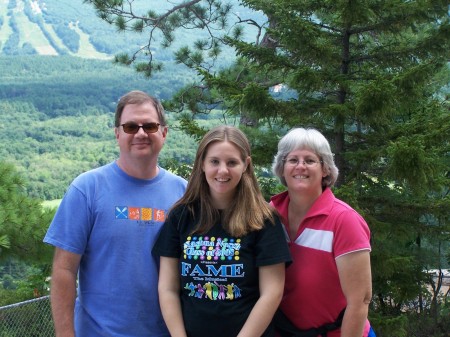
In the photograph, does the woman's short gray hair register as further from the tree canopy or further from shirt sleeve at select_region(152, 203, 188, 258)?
the tree canopy

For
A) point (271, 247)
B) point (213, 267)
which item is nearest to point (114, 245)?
point (213, 267)

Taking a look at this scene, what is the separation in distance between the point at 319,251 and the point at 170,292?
524mm

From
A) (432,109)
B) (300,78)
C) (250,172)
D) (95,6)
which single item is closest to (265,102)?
(300,78)

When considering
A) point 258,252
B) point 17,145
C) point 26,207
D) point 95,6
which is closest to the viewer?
point 258,252

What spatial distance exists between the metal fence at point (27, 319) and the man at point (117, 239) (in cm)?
282

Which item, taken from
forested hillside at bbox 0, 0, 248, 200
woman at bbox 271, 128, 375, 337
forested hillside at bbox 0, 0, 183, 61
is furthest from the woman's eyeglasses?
forested hillside at bbox 0, 0, 183, 61

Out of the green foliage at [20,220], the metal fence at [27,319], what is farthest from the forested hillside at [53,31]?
the metal fence at [27,319]

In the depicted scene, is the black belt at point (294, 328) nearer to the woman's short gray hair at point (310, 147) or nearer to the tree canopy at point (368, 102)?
the woman's short gray hair at point (310, 147)

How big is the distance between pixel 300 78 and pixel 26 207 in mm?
2516

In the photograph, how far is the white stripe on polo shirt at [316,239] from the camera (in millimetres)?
2086

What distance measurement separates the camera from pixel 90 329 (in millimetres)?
2232

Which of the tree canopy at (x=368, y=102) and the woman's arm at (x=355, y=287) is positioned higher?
the tree canopy at (x=368, y=102)

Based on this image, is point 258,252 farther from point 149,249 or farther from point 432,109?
point 432,109

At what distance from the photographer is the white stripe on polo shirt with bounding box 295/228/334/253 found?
209 centimetres
